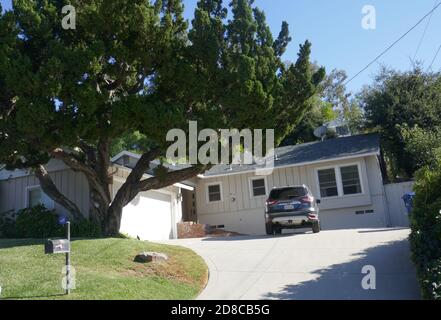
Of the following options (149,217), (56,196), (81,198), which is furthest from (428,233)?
(149,217)

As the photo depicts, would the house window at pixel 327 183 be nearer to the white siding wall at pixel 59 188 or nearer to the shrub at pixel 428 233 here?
the white siding wall at pixel 59 188

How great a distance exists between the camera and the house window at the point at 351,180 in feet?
71.4

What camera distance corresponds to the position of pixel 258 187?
23469 mm

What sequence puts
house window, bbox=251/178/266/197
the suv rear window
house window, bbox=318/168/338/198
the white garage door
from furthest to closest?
house window, bbox=251/178/266/197, house window, bbox=318/168/338/198, the white garage door, the suv rear window

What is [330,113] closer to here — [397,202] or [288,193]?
[397,202]

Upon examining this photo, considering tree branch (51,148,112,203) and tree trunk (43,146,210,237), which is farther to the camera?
tree trunk (43,146,210,237)

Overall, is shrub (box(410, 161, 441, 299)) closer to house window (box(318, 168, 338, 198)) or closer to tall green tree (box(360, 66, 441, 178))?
house window (box(318, 168, 338, 198))

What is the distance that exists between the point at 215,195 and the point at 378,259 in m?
14.2

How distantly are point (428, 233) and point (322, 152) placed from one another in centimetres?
1593

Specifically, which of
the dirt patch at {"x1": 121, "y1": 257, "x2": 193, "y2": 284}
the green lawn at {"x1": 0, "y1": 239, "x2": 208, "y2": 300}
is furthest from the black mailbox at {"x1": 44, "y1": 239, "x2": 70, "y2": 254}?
the dirt patch at {"x1": 121, "y1": 257, "x2": 193, "y2": 284}

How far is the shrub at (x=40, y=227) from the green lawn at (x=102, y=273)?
7.19ft

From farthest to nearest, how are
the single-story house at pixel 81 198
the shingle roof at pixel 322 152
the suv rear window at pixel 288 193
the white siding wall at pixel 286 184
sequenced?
the shingle roof at pixel 322 152 → the white siding wall at pixel 286 184 → the single-story house at pixel 81 198 → the suv rear window at pixel 288 193

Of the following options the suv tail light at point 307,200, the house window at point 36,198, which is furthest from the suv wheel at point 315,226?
the house window at point 36,198

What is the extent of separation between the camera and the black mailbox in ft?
24.7
